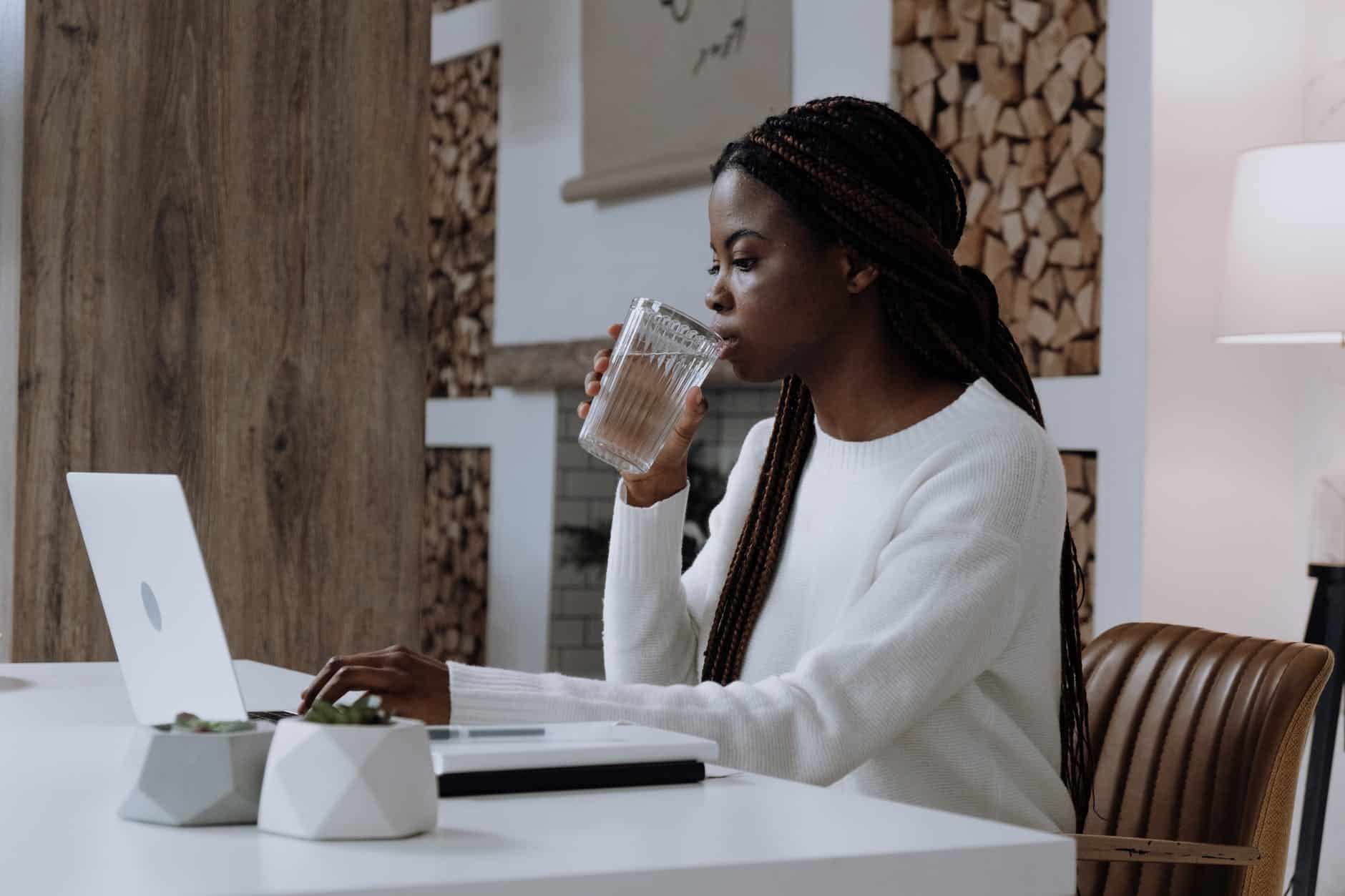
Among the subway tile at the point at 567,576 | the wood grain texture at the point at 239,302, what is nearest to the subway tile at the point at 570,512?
the subway tile at the point at 567,576

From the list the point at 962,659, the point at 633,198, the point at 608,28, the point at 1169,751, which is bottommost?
the point at 1169,751

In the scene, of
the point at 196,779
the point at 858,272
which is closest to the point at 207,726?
the point at 196,779

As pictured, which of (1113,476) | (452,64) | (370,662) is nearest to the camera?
(370,662)

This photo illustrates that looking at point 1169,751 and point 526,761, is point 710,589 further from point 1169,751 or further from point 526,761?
point 526,761

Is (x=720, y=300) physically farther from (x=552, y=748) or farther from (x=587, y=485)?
(x=587, y=485)

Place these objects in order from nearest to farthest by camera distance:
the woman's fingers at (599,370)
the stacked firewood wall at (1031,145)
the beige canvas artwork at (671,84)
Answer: the woman's fingers at (599,370) < the stacked firewood wall at (1031,145) < the beige canvas artwork at (671,84)

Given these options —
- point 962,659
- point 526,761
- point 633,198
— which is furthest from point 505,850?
point 633,198

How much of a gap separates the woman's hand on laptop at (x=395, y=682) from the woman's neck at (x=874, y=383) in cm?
60

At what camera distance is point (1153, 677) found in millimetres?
1605

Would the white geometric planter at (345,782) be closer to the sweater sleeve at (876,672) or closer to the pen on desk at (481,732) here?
the pen on desk at (481,732)

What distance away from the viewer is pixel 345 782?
2.80 feet

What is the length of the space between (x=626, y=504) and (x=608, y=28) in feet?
9.60

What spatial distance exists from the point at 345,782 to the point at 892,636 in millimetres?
610

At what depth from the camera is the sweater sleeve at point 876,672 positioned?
1.24 metres
